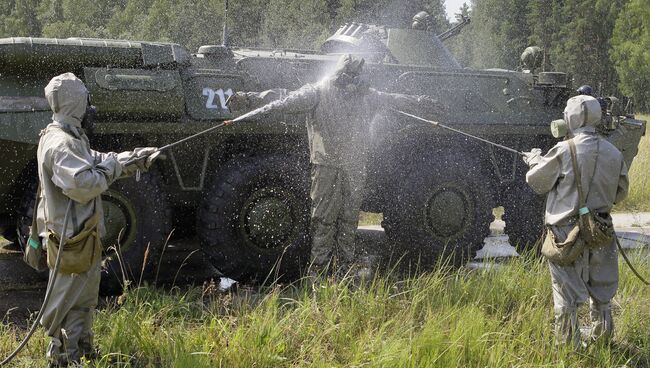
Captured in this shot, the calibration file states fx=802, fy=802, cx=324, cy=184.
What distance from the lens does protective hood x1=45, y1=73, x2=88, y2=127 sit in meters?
3.87

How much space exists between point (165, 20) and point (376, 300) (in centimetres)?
2347

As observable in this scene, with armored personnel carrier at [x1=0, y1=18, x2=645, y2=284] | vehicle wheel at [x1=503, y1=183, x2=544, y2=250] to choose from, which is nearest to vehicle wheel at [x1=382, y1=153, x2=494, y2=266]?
armored personnel carrier at [x1=0, y1=18, x2=645, y2=284]

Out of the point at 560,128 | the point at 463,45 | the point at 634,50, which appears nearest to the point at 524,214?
the point at 560,128

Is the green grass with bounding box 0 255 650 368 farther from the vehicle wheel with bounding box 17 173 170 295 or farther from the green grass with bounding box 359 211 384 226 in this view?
the green grass with bounding box 359 211 384 226

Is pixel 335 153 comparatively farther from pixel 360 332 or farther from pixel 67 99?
pixel 67 99

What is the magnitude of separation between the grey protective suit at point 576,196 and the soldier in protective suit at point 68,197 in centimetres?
232

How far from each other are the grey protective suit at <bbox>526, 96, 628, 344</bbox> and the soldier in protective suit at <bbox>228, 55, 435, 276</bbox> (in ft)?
5.05

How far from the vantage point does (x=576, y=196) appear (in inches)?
171

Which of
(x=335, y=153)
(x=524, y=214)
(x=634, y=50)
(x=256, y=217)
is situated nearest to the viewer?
(x=335, y=153)

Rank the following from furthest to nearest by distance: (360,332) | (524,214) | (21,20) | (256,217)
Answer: (21,20) < (524,214) < (256,217) < (360,332)

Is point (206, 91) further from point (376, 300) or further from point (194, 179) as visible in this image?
point (376, 300)

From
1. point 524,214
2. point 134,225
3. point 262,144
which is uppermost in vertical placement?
point 262,144

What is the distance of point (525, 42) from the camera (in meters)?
42.4

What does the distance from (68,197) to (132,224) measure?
2046 millimetres
